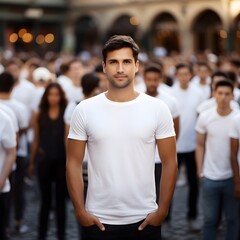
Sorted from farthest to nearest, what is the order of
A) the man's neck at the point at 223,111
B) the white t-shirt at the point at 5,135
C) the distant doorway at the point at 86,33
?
the distant doorway at the point at 86,33 → the man's neck at the point at 223,111 → the white t-shirt at the point at 5,135

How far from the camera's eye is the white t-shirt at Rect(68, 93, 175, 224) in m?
3.86

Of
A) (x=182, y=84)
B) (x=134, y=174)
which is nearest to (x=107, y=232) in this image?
(x=134, y=174)

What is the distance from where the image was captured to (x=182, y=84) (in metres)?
8.43

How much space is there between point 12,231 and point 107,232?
4.07m

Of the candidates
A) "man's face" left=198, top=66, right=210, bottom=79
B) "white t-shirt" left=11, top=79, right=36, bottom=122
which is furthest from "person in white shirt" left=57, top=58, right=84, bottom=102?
"man's face" left=198, top=66, right=210, bottom=79

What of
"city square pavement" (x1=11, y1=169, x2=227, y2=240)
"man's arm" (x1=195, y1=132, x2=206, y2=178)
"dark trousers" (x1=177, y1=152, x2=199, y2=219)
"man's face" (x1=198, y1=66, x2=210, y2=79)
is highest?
"man's face" (x1=198, y1=66, x2=210, y2=79)

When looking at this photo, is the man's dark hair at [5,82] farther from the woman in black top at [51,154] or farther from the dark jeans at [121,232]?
the dark jeans at [121,232]

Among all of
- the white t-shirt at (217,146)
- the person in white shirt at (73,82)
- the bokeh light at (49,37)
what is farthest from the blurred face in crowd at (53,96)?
the bokeh light at (49,37)

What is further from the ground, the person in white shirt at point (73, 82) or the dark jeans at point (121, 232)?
the person in white shirt at point (73, 82)

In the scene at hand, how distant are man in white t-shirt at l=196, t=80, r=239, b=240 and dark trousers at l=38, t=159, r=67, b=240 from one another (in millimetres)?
1641

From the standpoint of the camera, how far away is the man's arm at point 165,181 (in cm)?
392

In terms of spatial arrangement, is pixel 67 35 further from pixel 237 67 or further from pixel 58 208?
pixel 58 208

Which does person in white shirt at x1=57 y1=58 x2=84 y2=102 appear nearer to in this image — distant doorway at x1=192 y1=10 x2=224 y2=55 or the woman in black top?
the woman in black top

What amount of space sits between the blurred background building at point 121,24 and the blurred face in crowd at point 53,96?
22.8 meters
